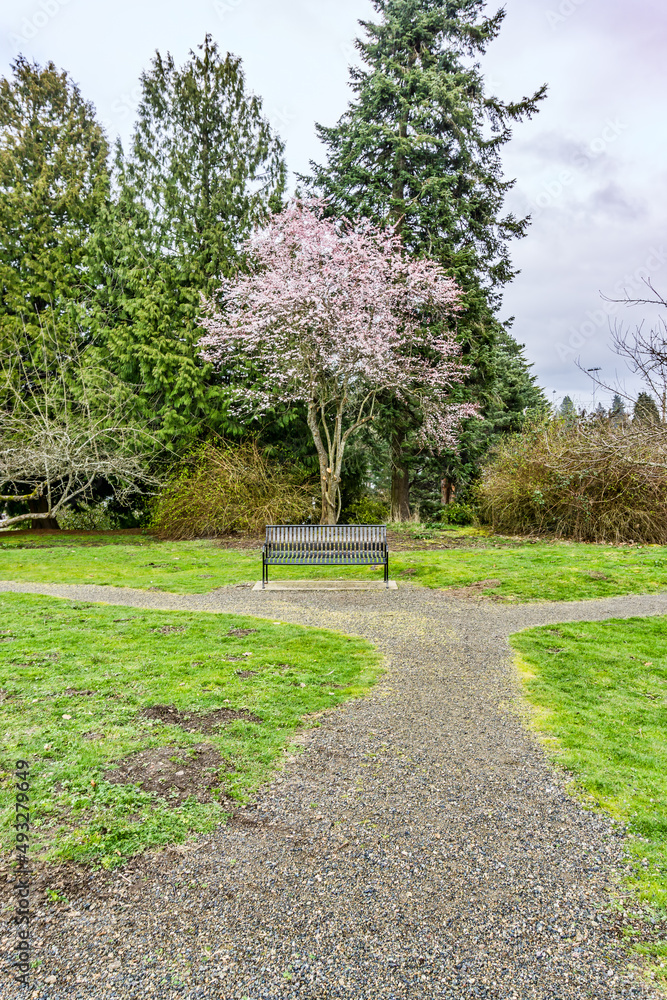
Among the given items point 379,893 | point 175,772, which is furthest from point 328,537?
point 379,893

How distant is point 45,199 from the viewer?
59.8 feet

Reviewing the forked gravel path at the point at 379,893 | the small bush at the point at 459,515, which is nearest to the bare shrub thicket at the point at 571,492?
the small bush at the point at 459,515

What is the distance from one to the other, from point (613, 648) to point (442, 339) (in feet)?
37.0

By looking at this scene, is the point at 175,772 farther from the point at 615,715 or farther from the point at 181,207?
the point at 181,207

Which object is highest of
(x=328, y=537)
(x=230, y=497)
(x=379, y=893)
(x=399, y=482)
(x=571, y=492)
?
(x=399, y=482)

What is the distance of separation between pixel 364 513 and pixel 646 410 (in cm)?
1229

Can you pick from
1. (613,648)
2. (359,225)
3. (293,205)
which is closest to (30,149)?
(293,205)

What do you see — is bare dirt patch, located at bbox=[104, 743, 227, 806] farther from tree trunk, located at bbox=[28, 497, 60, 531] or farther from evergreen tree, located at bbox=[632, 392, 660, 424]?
tree trunk, located at bbox=[28, 497, 60, 531]

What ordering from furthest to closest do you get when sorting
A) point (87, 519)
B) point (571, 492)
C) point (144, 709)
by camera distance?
point (87, 519), point (571, 492), point (144, 709)

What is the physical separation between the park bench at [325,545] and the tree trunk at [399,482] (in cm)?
793

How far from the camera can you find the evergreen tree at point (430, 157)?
1631 cm

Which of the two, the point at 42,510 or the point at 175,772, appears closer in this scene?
the point at 175,772

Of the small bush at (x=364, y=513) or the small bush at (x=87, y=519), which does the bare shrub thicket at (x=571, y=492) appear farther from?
the small bush at (x=87, y=519)

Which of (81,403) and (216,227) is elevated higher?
(216,227)
